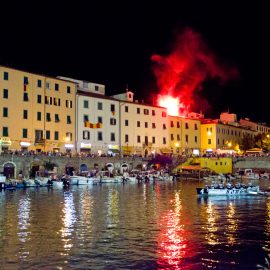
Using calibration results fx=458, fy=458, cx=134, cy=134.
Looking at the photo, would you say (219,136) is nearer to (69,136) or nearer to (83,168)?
(69,136)

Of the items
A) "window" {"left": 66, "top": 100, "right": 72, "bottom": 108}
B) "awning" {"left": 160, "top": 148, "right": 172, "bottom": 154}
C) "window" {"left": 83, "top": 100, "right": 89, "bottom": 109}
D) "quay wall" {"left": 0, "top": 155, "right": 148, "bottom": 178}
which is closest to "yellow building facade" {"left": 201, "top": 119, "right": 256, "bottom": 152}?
"awning" {"left": 160, "top": 148, "right": 172, "bottom": 154}

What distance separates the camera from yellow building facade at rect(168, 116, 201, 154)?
107m

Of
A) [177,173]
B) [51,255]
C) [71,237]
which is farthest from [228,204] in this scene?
[177,173]

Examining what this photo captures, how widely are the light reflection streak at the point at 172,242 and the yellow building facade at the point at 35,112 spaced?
4495 cm

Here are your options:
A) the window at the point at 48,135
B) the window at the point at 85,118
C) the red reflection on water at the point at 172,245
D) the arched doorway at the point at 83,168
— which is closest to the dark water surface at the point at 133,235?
the red reflection on water at the point at 172,245

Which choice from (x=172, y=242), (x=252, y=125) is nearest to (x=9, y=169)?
(x=172, y=242)

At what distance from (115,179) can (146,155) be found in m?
16.2

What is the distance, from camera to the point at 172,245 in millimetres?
25109

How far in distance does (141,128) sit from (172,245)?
241ft

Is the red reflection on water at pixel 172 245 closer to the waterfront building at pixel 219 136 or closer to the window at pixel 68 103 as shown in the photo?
the window at pixel 68 103

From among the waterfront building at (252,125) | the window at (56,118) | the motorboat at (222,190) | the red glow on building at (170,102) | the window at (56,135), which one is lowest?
the motorboat at (222,190)

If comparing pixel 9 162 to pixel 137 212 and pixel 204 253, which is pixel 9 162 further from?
pixel 204 253

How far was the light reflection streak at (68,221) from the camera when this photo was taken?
25.6 metres

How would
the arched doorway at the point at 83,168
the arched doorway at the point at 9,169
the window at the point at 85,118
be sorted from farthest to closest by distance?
1. the window at the point at 85,118
2. the arched doorway at the point at 83,168
3. the arched doorway at the point at 9,169
